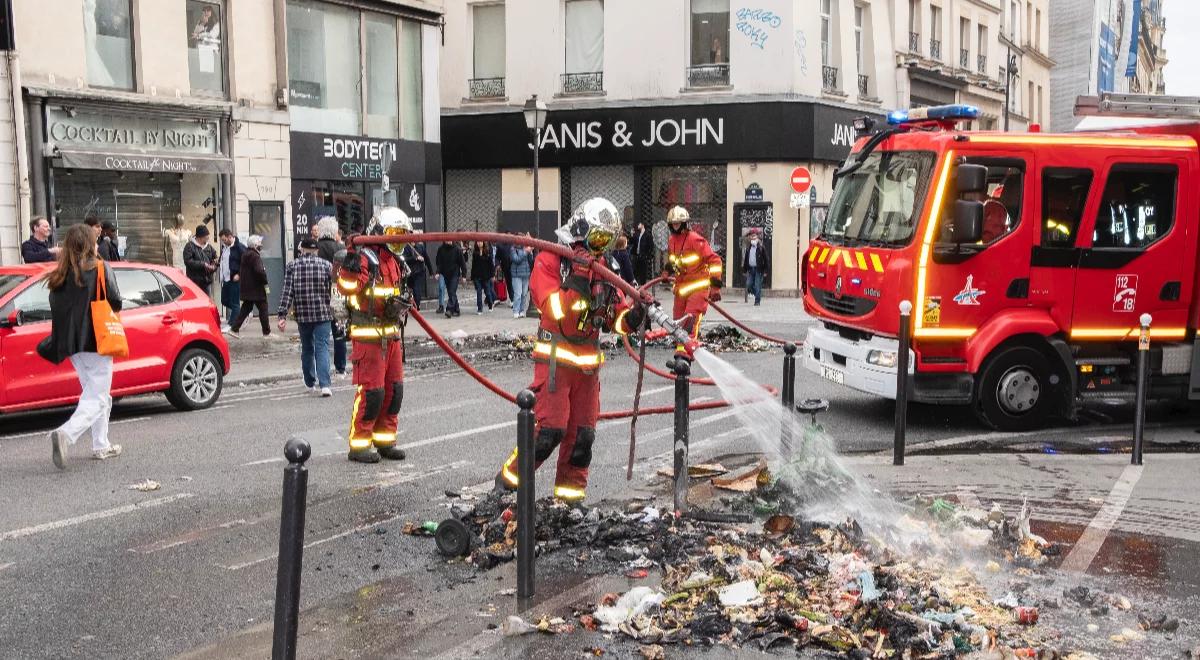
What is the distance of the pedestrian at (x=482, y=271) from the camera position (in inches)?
918

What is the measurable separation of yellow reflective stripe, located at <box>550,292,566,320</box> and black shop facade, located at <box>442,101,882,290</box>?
22.2 meters

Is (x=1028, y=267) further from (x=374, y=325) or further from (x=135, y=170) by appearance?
(x=135, y=170)

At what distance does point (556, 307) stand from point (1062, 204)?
5529 millimetres

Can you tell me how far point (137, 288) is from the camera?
11.4 m

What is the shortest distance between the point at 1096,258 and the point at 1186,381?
146 cm

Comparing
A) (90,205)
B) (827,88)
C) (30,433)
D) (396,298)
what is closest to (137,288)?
(30,433)

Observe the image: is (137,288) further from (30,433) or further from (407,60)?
(407,60)

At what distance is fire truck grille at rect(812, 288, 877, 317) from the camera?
34.1ft

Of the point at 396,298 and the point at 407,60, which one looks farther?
the point at 407,60

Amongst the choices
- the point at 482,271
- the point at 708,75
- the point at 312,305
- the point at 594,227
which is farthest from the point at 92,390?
the point at 708,75

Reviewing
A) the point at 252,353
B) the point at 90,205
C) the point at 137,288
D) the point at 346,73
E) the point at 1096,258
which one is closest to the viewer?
the point at 1096,258

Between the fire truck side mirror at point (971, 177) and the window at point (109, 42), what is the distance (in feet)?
48.2

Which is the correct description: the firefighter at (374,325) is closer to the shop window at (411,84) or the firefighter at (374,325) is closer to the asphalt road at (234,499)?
the asphalt road at (234,499)

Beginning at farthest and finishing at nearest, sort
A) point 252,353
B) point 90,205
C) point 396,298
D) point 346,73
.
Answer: point 346,73
point 90,205
point 252,353
point 396,298
